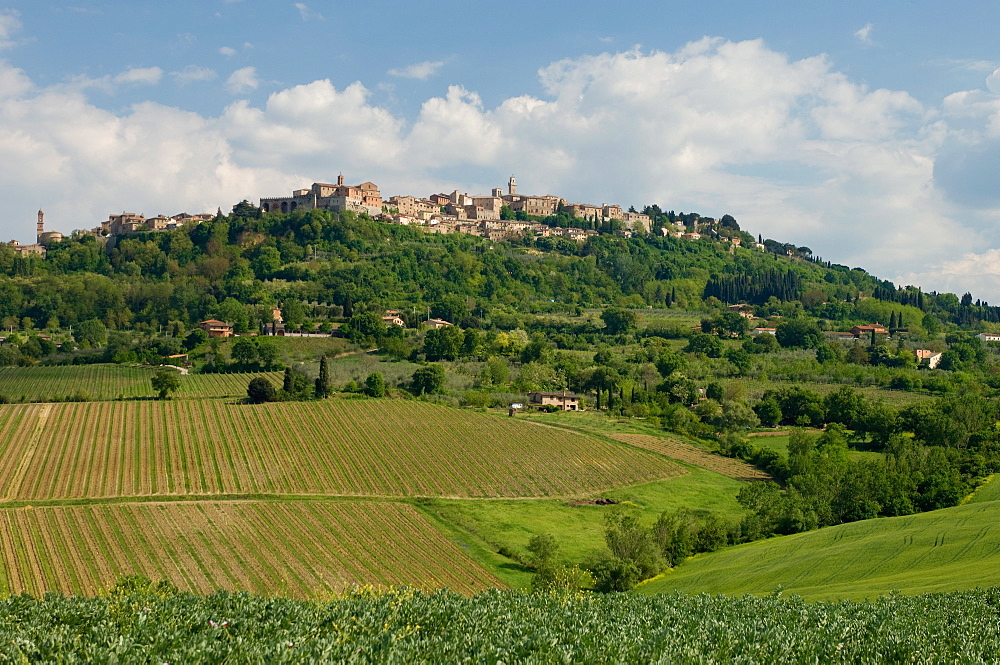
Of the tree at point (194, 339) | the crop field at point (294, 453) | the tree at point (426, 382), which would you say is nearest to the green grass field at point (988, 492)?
the crop field at point (294, 453)

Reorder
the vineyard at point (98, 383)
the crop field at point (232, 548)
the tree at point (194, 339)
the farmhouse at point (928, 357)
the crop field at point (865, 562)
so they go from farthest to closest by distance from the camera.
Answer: the farmhouse at point (928, 357) → the tree at point (194, 339) → the vineyard at point (98, 383) → the crop field at point (232, 548) → the crop field at point (865, 562)

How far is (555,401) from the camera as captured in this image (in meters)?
82.0

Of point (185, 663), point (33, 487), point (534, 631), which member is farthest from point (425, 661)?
point (33, 487)

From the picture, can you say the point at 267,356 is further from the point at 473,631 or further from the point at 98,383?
the point at 473,631

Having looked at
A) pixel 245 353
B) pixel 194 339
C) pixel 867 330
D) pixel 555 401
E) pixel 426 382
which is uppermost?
pixel 867 330

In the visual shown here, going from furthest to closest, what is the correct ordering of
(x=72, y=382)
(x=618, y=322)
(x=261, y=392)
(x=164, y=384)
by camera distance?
1. (x=618, y=322)
2. (x=72, y=382)
3. (x=164, y=384)
4. (x=261, y=392)

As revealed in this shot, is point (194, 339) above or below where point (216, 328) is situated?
below

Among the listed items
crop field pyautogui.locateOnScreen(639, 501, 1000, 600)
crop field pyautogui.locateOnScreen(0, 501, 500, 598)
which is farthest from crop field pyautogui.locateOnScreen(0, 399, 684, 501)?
crop field pyautogui.locateOnScreen(639, 501, 1000, 600)

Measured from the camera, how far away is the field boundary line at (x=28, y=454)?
45812mm

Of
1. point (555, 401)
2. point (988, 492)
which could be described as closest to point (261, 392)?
point (555, 401)

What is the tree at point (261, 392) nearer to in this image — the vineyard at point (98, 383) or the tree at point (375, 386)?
the vineyard at point (98, 383)

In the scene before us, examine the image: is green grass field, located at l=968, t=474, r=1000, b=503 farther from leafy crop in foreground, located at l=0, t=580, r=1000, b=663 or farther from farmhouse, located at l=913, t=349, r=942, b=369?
farmhouse, located at l=913, t=349, r=942, b=369

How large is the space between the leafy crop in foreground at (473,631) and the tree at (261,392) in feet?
165

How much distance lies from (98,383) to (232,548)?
4957cm
